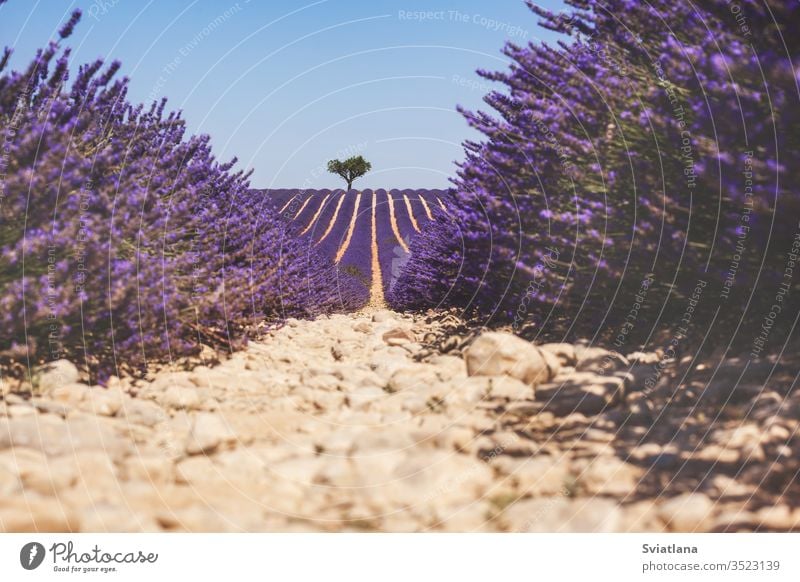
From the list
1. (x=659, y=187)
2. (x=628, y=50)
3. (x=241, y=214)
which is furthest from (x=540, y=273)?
(x=241, y=214)

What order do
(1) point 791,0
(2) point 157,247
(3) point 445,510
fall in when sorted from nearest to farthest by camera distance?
(3) point 445,510, (1) point 791,0, (2) point 157,247

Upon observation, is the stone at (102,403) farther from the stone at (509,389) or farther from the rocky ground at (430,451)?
the stone at (509,389)

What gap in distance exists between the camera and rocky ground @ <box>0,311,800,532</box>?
187 centimetres

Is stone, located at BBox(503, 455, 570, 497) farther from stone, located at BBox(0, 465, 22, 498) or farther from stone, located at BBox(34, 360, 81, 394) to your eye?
stone, located at BBox(34, 360, 81, 394)

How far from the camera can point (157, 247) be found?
3838 millimetres

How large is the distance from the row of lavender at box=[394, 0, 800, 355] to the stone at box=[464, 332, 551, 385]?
2.10 ft

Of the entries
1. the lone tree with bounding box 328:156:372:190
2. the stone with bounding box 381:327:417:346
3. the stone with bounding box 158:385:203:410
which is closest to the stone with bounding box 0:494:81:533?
the stone with bounding box 158:385:203:410

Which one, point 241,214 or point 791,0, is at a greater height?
point 791,0

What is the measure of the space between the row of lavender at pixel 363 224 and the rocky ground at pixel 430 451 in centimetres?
1655

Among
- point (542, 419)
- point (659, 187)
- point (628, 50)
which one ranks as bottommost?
point (542, 419)

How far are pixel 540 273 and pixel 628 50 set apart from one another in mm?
1248

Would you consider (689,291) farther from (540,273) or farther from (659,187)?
(540,273)

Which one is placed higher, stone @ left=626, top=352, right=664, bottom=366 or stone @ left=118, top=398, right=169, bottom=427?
stone @ left=626, top=352, right=664, bottom=366

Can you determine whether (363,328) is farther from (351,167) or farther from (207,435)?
(351,167)
